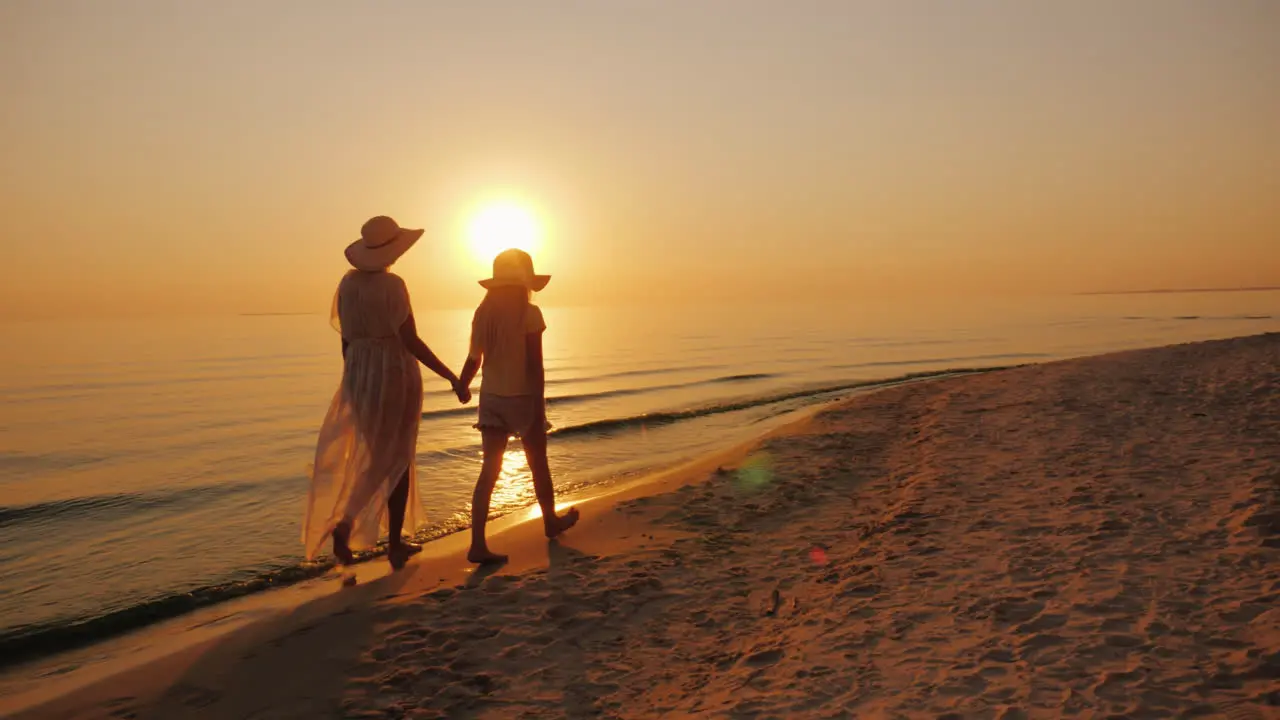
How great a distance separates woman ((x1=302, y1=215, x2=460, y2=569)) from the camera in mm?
4695

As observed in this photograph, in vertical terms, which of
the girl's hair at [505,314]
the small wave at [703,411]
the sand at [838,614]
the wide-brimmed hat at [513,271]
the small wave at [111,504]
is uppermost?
the wide-brimmed hat at [513,271]

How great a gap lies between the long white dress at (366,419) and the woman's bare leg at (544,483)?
0.92m

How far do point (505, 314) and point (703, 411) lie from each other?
35.5 feet

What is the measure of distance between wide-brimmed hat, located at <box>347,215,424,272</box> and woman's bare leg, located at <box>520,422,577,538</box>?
1.63 metres

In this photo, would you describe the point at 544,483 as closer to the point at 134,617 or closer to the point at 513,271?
the point at 513,271

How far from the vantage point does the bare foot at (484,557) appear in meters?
5.20

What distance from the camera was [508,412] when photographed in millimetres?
5180

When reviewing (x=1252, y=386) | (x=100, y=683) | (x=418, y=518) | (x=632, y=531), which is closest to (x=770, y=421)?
(x=1252, y=386)

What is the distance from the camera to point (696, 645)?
3.76 meters

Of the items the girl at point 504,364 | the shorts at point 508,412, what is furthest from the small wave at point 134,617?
the shorts at point 508,412

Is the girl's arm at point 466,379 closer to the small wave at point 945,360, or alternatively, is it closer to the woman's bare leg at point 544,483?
the woman's bare leg at point 544,483

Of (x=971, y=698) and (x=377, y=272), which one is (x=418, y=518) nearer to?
(x=377, y=272)

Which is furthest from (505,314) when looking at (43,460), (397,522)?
(43,460)

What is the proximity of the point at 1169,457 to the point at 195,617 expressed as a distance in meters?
8.52
